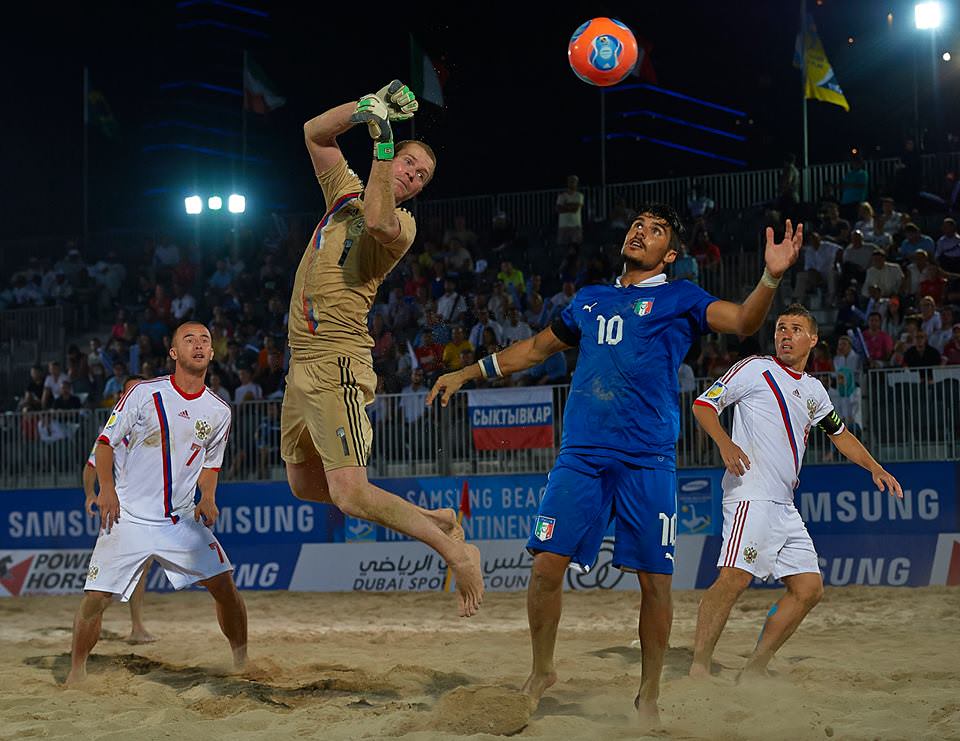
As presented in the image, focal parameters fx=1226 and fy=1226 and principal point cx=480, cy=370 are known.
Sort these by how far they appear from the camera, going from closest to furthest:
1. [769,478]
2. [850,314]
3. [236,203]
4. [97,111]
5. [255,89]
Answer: [769,478] → [850,314] → [236,203] → [255,89] → [97,111]

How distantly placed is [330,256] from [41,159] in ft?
98.6

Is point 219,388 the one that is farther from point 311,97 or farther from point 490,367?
point 311,97

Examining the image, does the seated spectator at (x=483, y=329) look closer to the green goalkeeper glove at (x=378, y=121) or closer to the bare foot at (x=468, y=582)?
the bare foot at (x=468, y=582)

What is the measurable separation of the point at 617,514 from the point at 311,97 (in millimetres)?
34474

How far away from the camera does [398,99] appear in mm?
6062

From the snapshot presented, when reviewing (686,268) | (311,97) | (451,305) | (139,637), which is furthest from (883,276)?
(311,97)

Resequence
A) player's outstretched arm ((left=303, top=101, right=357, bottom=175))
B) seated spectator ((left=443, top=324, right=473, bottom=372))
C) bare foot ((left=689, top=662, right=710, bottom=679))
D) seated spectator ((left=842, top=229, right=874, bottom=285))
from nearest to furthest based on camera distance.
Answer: player's outstretched arm ((left=303, top=101, right=357, bottom=175)) → bare foot ((left=689, top=662, right=710, bottom=679)) → seated spectator ((left=842, top=229, right=874, bottom=285)) → seated spectator ((left=443, top=324, right=473, bottom=372))

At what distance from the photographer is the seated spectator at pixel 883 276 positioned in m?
15.7

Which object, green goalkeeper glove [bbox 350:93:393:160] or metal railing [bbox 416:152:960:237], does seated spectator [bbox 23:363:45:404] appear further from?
green goalkeeper glove [bbox 350:93:393:160]

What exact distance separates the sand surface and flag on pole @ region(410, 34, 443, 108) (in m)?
12.8

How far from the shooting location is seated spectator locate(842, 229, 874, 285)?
53.5 ft

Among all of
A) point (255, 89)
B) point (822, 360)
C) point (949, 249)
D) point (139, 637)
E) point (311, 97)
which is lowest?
point (139, 637)

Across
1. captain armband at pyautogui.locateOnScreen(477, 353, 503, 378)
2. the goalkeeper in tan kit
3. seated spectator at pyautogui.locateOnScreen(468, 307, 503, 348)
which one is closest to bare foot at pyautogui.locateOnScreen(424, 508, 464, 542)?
the goalkeeper in tan kit

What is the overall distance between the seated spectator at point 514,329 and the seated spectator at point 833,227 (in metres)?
4.50
